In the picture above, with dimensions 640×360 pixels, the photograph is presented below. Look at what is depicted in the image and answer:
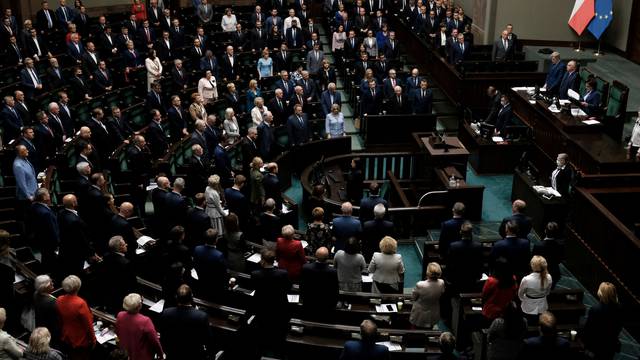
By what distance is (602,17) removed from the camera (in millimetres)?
18000

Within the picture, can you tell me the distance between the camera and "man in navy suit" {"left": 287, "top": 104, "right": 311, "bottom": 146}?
12797 millimetres

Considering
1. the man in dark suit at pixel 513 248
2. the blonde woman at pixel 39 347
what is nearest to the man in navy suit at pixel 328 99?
the man in dark suit at pixel 513 248

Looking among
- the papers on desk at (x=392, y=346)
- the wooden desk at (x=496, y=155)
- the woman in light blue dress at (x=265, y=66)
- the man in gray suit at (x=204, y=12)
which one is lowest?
the wooden desk at (x=496, y=155)

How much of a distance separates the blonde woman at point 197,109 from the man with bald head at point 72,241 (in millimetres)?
4337

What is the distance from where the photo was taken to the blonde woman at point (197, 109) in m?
12.4

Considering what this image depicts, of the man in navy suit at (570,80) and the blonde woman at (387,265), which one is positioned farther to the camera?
the man in navy suit at (570,80)

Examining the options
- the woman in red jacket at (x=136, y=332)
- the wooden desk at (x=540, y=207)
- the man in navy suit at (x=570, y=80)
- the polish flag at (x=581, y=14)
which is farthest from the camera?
the polish flag at (x=581, y=14)

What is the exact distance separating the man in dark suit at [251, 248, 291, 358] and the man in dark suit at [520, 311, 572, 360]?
2315 millimetres

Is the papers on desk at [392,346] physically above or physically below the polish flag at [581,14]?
below

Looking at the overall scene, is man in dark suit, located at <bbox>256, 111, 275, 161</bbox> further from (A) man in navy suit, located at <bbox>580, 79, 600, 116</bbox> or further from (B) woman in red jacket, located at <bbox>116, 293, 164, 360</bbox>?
(B) woman in red jacket, located at <bbox>116, 293, 164, 360</bbox>

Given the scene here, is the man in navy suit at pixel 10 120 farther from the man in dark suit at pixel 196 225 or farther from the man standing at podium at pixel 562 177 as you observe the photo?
the man standing at podium at pixel 562 177

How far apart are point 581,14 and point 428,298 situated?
537 inches

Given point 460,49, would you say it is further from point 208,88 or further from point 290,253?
point 290,253

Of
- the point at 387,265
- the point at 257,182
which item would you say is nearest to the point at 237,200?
the point at 257,182
